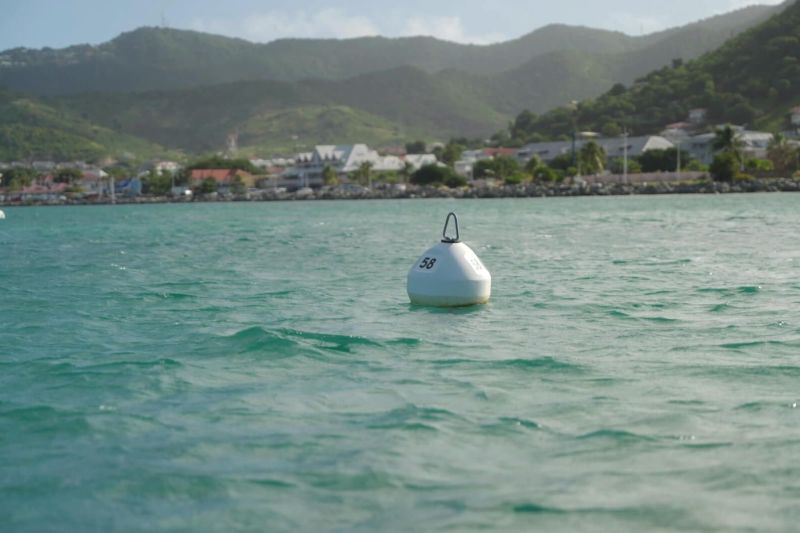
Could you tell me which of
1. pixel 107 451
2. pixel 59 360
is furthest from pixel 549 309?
pixel 107 451

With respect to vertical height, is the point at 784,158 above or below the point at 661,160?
below

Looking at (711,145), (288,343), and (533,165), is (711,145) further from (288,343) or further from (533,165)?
(288,343)

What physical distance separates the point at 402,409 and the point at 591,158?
147571 millimetres

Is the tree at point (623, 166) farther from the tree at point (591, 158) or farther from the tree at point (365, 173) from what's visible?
the tree at point (365, 173)

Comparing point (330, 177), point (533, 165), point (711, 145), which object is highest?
point (711, 145)

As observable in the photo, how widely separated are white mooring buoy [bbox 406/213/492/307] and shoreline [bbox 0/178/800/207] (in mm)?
106241

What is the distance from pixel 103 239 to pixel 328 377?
4547 cm

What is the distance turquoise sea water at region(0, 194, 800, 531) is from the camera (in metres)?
7.47

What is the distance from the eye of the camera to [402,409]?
10.2 meters

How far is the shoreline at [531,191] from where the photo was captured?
390ft

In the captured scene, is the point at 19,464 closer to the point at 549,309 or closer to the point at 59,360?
the point at 59,360

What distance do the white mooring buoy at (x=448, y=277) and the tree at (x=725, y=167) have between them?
11919 cm

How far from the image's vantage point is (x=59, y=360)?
45.5 feet

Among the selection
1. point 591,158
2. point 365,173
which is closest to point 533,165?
point 591,158
